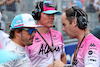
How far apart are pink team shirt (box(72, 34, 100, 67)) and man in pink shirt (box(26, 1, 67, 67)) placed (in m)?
0.63

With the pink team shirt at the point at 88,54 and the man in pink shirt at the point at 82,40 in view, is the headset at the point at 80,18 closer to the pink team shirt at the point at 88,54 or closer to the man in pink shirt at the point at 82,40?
the man in pink shirt at the point at 82,40

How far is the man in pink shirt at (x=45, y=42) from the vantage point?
267cm

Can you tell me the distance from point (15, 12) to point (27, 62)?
2666 mm

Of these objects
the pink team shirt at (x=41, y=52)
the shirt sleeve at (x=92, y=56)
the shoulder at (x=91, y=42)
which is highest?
the shoulder at (x=91, y=42)

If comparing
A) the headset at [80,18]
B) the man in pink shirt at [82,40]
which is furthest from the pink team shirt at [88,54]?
the headset at [80,18]

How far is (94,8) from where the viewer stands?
318 inches

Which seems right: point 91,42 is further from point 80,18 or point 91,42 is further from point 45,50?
point 45,50

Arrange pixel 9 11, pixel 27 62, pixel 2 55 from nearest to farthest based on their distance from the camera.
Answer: pixel 2 55 < pixel 27 62 < pixel 9 11

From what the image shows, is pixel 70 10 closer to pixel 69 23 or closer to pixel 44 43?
pixel 69 23

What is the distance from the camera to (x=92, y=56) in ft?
6.46

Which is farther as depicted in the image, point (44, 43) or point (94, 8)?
point (94, 8)

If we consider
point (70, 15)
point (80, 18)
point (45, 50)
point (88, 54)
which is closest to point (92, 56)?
point (88, 54)

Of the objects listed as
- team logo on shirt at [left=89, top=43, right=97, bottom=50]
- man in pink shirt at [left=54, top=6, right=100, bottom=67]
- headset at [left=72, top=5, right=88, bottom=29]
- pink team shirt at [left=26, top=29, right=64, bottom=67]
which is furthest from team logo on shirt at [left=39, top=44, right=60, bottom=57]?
team logo on shirt at [left=89, top=43, right=97, bottom=50]

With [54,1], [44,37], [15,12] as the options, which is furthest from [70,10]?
[54,1]
